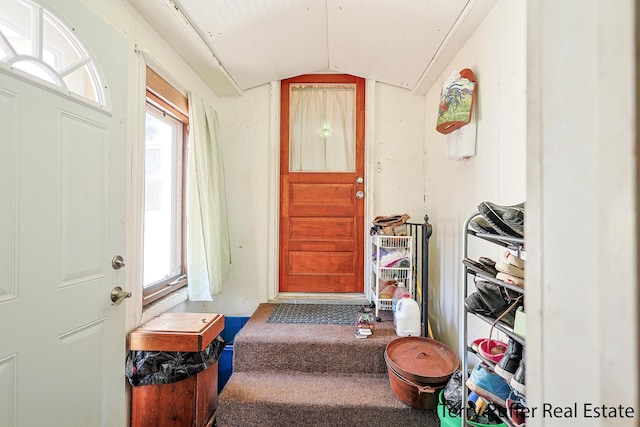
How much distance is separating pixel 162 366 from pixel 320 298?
1.38m

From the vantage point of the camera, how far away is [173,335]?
1.42 metres

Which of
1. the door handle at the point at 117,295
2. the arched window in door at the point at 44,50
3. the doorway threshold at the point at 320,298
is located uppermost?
the arched window in door at the point at 44,50

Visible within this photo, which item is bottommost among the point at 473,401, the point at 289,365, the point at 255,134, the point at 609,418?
the point at 289,365

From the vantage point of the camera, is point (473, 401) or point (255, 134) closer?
point (473, 401)

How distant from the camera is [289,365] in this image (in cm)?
178

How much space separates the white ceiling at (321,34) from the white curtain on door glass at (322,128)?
0.70 ft

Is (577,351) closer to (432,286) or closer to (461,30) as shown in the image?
(461,30)

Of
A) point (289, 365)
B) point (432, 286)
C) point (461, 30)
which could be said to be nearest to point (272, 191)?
point (289, 365)

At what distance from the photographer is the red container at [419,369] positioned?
4.49ft

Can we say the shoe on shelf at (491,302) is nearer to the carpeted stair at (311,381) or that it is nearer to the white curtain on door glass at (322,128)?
the carpeted stair at (311,381)

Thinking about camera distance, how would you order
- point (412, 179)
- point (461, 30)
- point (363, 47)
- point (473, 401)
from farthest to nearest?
1. point (412, 179)
2. point (363, 47)
3. point (461, 30)
4. point (473, 401)

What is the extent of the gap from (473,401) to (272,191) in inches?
78.7

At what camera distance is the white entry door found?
0.82 m

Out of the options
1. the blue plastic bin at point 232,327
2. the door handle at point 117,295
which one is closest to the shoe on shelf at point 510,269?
the door handle at point 117,295
